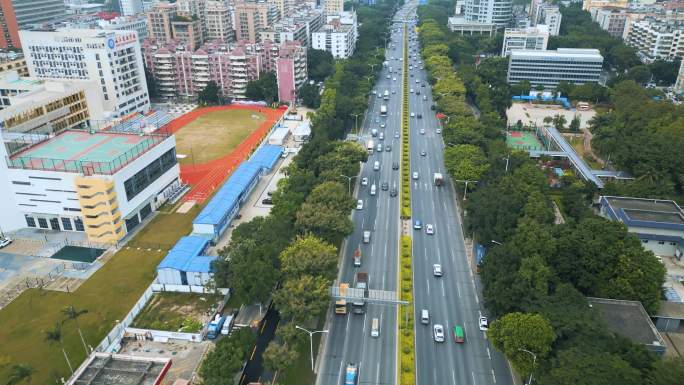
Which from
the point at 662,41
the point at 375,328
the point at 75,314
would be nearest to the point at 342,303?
the point at 375,328

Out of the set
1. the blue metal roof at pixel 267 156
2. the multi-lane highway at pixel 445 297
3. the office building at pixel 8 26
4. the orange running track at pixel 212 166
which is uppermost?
the office building at pixel 8 26

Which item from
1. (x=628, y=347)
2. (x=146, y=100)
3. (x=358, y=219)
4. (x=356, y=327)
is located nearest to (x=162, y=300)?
(x=356, y=327)

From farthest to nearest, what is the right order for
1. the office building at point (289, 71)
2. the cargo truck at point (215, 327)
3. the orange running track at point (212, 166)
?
the office building at point (289, 71)
the orange running track at point (212, 166)
the cargo truck at point (215, 327)

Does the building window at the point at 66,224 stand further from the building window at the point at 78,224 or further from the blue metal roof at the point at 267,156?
the blue metal roof at the point at 267,156

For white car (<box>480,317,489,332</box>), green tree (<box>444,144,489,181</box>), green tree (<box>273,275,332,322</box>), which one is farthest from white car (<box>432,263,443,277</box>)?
green tree (<box>444,144,489,181</box>)

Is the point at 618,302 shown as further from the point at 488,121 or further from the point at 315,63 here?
the point at 315,63

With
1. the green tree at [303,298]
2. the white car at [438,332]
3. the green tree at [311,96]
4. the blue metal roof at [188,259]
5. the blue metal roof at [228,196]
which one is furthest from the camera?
the green tree at [311,96]

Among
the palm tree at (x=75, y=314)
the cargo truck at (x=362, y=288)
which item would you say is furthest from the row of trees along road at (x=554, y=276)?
the palm tree at (x=75, y=314)
